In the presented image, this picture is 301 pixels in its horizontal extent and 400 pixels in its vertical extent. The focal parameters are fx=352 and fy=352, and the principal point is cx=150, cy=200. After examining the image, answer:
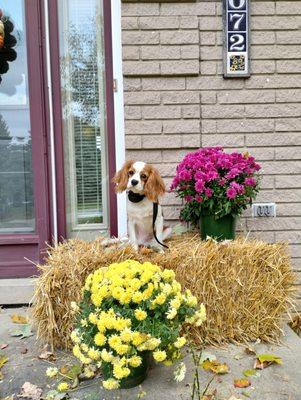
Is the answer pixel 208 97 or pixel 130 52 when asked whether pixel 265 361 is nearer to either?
pixel 208 97

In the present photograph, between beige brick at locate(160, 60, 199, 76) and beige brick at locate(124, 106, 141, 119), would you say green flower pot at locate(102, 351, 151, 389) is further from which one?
beige brick at locate(160, 60, 199, 76)

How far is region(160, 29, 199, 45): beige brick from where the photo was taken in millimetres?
2637

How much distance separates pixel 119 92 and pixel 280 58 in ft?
4.14

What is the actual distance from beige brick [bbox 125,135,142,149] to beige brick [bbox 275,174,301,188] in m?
1.12

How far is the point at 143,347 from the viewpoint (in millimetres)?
1553

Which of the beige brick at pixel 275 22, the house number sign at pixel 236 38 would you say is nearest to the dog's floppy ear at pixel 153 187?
the house number sign at pixel 236 38

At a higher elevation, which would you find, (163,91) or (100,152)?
(163,91)

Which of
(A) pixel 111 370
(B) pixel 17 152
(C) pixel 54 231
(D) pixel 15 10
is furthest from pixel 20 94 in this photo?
(A) pixel 111 370

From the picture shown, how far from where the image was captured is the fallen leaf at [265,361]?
188 centimetres

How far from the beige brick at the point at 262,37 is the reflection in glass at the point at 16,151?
1.78 metres

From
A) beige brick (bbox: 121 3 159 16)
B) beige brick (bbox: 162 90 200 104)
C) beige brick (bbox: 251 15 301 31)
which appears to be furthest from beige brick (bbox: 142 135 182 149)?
beige brick (bbox: 251 15 301 31)

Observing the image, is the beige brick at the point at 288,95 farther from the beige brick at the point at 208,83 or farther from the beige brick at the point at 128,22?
the beige brick at the point at 128,22

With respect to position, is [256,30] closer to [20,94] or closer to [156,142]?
[156,142]

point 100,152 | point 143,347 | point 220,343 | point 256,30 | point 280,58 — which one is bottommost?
point 220,343
